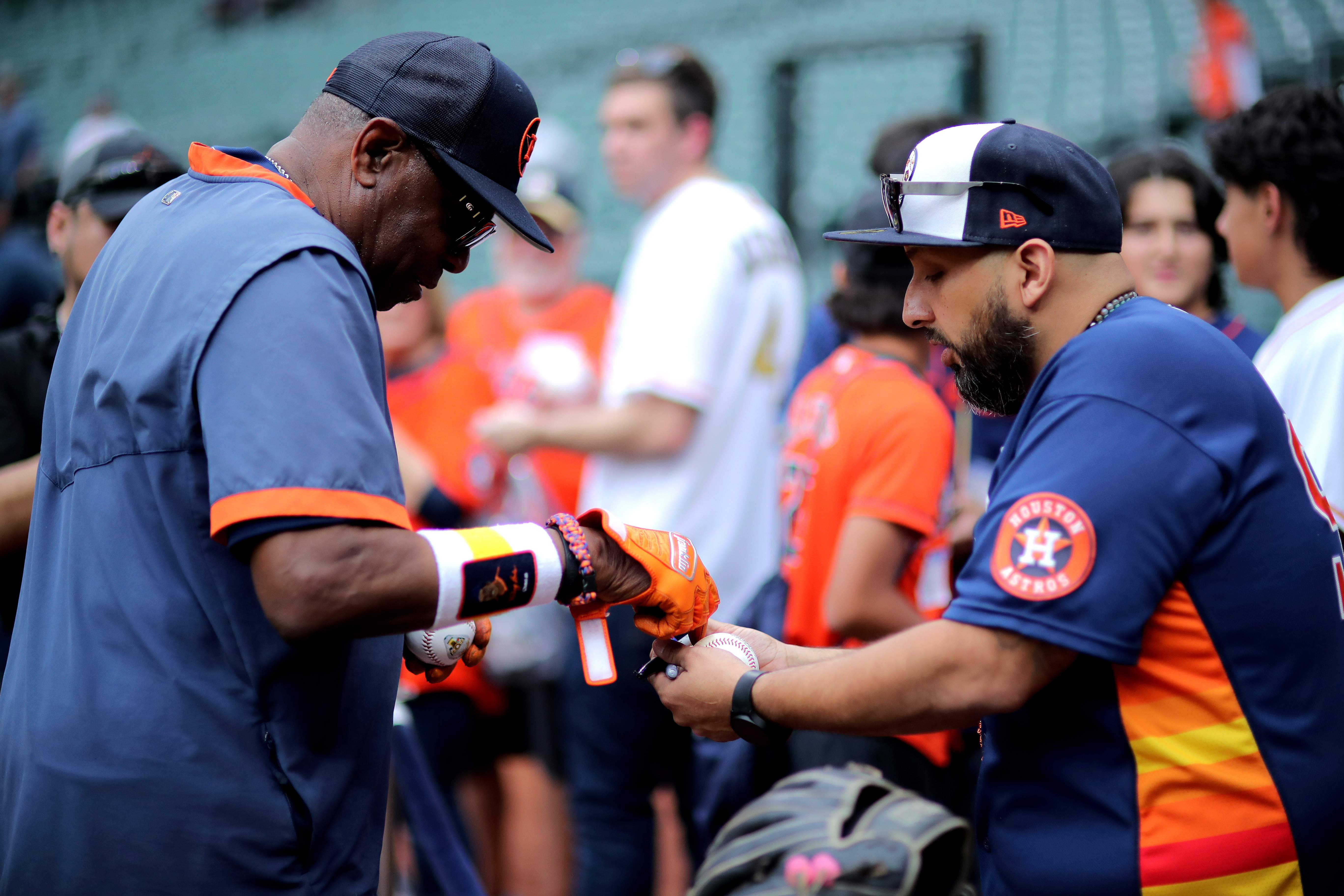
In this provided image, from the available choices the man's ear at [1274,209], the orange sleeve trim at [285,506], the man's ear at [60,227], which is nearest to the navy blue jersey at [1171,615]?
the orange sleeve trim at [285,506]

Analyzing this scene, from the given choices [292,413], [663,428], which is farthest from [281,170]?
[663,428]

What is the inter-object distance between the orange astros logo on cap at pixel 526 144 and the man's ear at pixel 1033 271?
876 mm

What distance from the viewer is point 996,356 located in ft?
6.94

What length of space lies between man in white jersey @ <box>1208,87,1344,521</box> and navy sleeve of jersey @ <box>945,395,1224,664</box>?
135cm

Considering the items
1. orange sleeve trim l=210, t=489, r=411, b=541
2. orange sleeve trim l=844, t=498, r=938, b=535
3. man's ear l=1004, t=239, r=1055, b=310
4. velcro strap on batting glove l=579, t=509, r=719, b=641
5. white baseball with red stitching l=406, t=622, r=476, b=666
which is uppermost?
man's ear l=1004, t=239, r=1055, b=310

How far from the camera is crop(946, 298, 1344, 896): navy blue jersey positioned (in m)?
1.77

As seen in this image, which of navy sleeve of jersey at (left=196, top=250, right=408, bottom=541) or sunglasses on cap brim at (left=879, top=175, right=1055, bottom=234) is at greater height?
sunglasses on cap brim at (left=879, top=175, right=1055, bottom=234)

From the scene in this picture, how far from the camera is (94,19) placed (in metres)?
21.3

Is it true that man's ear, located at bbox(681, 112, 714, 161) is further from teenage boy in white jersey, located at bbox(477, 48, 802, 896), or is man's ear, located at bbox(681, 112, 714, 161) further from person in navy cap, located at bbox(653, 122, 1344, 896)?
person in navy cap, located at bbox(653, 122, 1344, 896)

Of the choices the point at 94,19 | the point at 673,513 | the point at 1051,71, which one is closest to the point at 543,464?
the point at 673,513

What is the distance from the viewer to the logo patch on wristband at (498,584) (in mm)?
1827

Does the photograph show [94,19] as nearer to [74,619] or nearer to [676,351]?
[676,351]

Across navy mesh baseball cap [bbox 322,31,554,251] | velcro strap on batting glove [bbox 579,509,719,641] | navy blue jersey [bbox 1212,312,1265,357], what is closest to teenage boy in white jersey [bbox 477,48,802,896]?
navy blue jersey [bbox 1212,312,1265,357]

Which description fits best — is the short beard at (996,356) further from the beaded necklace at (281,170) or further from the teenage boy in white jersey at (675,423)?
the teenage boy in white jersey at (675,423)
